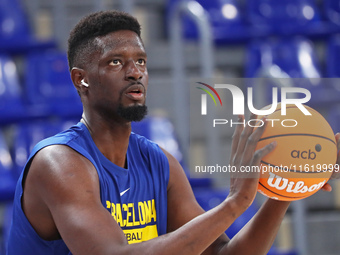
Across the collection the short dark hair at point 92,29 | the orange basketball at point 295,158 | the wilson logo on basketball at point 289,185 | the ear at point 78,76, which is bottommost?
Answer: the wilson logo on basketball at point 289,185

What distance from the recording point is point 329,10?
22.0 feet

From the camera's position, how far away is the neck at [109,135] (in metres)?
2.41

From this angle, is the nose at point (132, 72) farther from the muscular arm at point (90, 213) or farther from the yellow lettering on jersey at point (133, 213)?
the yellow lettering on jersey at point (133, 213)

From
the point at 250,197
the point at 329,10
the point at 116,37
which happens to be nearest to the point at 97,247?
the point at 250,197

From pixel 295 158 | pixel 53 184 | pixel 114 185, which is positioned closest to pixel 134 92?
pixel 114 185

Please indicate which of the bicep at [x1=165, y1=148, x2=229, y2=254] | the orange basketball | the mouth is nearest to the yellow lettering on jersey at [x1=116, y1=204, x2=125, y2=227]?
the bicep at [x1=165, y1=148, x2=229, y2=254]

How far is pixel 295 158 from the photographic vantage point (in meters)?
2.20

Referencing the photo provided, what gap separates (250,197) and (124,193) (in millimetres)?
595

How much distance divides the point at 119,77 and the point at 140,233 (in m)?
0.62

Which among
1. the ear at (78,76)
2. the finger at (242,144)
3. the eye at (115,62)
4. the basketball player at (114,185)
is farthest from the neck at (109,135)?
the finger at (242,144)

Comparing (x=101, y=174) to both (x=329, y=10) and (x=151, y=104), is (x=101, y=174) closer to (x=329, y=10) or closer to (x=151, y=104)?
(x=151, y=104)

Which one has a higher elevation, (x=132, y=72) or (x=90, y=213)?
(x=132, y=72)

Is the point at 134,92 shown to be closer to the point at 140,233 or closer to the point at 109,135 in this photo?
the point at 109,135

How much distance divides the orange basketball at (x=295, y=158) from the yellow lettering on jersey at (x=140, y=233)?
19.4 inches
